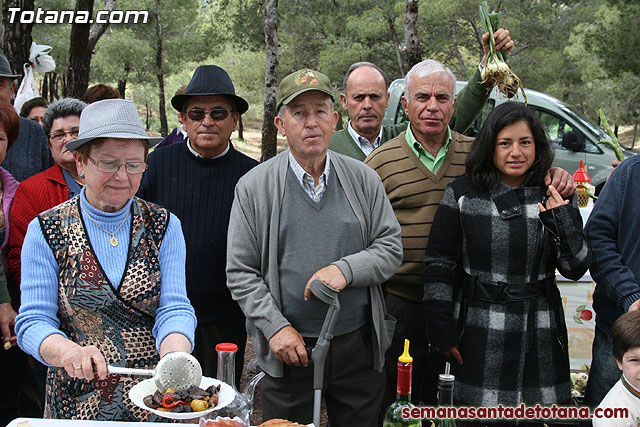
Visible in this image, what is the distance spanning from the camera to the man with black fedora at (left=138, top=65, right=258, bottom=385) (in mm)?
3113

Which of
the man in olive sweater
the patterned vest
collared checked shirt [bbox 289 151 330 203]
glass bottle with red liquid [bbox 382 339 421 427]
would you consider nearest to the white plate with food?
the patterned vest

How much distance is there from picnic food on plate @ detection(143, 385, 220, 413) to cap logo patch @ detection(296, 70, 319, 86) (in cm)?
140

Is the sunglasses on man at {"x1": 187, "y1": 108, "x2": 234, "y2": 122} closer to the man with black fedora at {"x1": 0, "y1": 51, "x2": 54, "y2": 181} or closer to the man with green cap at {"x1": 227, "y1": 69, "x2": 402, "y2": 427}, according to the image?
the man with green cap at {"x1": 227, "y1": 69, "x2": 402, "y2": 427}

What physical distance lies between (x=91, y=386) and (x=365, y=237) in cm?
125

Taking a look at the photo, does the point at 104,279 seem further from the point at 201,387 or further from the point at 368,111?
the point at 368,111

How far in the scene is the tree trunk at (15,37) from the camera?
20.8ft

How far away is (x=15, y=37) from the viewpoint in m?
6.38

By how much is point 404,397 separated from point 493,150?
1.43m

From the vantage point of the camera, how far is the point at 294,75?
2.77m

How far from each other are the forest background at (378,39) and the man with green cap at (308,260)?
27.3ft

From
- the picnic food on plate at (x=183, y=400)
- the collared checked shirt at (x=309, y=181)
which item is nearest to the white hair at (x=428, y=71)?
the collared checked shirt at (x=309, y=181)

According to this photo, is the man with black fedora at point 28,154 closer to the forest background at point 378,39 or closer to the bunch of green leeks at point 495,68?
the bunch of green leeks at point 495,68

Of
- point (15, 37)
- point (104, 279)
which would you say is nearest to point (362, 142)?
point (104, 279)

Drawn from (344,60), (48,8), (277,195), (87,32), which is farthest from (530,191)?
(48,8)
